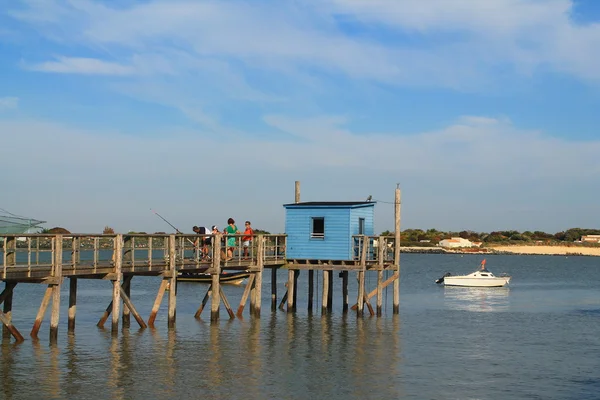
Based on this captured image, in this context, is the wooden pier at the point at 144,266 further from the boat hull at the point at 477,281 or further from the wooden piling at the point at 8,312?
the boat hull at the point at 477,281

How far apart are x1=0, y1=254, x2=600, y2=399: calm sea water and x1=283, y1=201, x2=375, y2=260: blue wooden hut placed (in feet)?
10.2

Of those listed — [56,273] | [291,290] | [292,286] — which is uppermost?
[56,273]

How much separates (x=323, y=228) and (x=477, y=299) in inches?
910

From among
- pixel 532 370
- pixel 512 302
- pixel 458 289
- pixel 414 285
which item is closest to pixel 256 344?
pixel 532 370

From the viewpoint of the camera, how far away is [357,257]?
1492 inches

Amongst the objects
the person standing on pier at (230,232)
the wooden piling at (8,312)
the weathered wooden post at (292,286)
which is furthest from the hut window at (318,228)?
the wooden piling at (8,312)

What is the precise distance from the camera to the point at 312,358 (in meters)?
27.5

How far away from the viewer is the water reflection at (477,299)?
50.2m

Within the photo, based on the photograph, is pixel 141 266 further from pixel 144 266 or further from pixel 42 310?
pixel 42 310

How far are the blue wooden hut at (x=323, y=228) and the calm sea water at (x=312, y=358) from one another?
3114mm

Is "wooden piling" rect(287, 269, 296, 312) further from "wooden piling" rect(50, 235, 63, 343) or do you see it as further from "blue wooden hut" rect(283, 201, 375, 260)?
"wooden piling" rect(50, 235, 63, 343)

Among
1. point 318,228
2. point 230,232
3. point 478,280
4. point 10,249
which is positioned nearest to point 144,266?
point 10,249

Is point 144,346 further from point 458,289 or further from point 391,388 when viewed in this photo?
point 458,289

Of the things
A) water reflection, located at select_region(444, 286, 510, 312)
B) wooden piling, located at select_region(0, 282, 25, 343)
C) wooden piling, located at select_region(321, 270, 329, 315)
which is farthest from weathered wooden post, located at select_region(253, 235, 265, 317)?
water reflection, located at select_region(444, 286, 510, 312)
